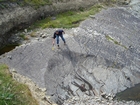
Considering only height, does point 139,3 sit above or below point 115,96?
above

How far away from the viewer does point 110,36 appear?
29.6 metres

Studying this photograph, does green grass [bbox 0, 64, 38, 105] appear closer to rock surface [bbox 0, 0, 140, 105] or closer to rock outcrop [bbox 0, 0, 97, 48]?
rock surface [bbox 0, 0, 140, 105]

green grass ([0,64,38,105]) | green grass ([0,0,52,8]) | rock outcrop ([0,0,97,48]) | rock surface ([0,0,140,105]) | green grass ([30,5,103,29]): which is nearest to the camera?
green grass ([0,64,38,105])

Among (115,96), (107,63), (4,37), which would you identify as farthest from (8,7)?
(115,96)

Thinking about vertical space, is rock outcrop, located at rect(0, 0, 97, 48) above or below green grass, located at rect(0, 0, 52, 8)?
below

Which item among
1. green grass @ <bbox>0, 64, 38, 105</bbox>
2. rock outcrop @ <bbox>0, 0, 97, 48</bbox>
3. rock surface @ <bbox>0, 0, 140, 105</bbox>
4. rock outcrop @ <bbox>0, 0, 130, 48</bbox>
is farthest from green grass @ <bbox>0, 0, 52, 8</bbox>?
green grass @ <bbox>0, 64, 38, 105</bbox>

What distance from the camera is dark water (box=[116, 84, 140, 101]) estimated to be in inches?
878

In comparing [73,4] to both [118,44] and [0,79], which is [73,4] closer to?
[118,44]


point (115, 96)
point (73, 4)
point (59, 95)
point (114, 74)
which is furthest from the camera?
point (73, 4)

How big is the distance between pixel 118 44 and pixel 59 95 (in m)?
11.5

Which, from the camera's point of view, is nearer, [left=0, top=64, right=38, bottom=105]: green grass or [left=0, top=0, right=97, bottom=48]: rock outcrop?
[left=0, top=64, right=38, bottom=105]: green grass

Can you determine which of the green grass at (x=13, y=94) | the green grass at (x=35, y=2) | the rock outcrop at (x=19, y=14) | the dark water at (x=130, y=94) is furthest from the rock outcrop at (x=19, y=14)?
the green grass at (x=13, y=94)

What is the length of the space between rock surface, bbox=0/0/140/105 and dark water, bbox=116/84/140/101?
1.79 feet

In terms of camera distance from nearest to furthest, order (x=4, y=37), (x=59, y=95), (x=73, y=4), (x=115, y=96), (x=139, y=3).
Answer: (x=59, y=95) → (x=115, y=96) → (x=4, y=37) → (x=73, y=4) → (x=139, y=3)
